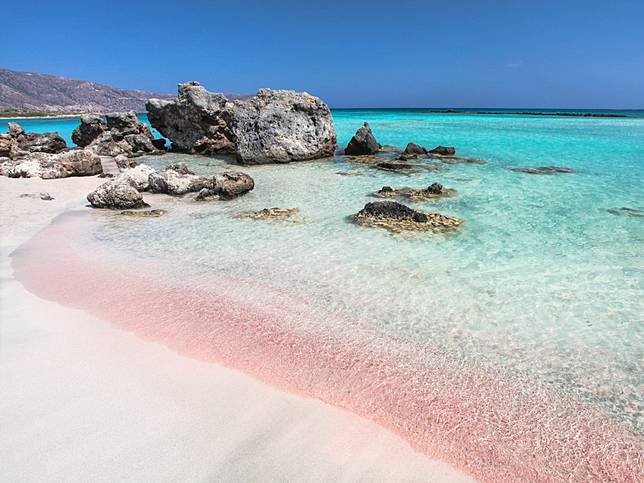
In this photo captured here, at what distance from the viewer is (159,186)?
36.4 feet

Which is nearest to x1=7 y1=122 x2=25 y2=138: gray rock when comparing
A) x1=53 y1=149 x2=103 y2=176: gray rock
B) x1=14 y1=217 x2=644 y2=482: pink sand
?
x1=53 y1=149 x2=103 y2=176: gray rock

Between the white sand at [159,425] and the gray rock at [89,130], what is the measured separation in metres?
22.4

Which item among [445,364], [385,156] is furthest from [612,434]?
[385,156]

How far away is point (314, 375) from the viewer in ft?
11.3

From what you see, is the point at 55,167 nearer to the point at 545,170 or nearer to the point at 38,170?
the point at 38,170

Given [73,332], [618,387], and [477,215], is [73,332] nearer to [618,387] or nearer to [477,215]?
[618,387]

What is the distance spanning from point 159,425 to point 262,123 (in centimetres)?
1520

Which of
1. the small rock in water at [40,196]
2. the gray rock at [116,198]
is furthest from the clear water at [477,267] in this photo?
the small rock in water at [40,196]

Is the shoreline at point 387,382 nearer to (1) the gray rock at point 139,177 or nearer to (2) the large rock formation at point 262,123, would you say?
(1) the gray rock at point 139,177

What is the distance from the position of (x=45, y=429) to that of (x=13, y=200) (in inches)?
379

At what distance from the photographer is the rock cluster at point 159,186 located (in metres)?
9.40

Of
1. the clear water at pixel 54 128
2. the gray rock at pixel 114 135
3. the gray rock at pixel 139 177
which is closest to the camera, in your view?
the gray rock at pixel 139 177

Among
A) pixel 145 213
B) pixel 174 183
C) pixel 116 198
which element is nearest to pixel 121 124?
pixel 174 183

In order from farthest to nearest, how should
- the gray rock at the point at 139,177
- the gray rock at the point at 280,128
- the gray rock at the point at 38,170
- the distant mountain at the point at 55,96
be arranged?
1. the distant mountain at the point at 55,96
2. the gray rock at the point at 280,128
3. the gray rock at the point at 38,170
4. the gray rock at the point at 139,177
